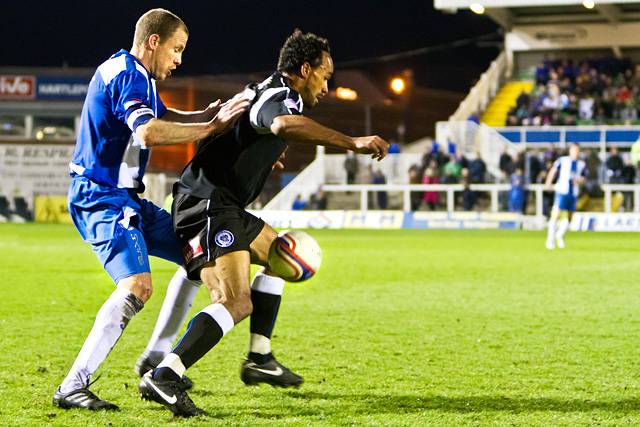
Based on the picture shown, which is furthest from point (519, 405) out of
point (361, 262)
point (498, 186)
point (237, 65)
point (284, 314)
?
point (237, 65)

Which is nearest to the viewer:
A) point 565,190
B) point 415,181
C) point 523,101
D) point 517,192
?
point 565,190

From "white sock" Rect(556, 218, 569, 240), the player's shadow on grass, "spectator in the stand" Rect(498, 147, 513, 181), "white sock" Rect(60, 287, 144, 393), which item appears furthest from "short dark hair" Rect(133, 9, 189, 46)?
"spectator in the stand" Rect(498, 147, 513, 181)

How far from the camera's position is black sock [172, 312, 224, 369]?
537 cm

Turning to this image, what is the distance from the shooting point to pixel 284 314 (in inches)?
401

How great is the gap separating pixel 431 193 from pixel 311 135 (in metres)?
25.3

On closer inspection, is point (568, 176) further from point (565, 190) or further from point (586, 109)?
point (586, 109)

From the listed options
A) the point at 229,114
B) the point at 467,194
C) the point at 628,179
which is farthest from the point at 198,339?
the point at 628,179

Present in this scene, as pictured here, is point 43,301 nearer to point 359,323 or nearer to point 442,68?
point 359,323

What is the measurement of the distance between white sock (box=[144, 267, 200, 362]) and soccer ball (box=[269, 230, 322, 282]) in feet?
2.22

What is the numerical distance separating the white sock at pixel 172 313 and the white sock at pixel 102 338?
692 mm

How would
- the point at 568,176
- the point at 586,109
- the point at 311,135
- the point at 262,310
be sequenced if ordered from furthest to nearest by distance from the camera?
the point at 586,109
the point at 568,176
the point at 262,310
the point at 311,135

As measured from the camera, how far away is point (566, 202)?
2123cm

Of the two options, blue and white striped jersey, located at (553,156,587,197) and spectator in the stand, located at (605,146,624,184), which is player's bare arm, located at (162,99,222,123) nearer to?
blue and white striped jersey, located at (553,156,587,197)

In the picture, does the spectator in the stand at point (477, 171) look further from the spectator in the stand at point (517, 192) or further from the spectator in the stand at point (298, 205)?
the spectator in the stand at point (298, 205)
